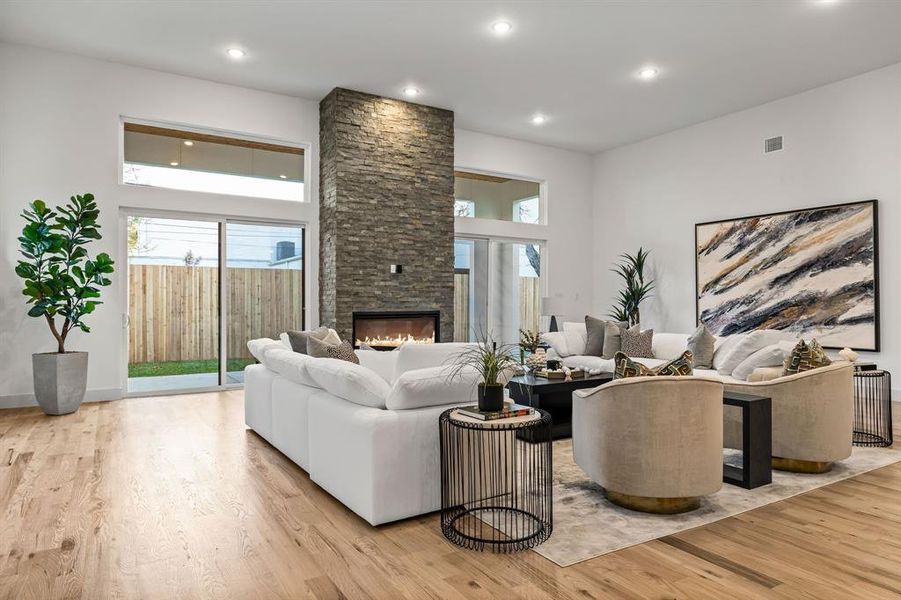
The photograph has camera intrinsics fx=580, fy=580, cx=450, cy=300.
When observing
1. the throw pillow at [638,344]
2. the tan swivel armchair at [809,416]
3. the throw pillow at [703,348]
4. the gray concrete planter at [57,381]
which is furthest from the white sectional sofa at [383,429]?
the throw pillow at [638,344]

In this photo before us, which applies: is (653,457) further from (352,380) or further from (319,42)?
(319,42)

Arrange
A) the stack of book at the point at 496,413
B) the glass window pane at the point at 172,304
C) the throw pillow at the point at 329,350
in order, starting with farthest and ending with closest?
the glass window pane at the point at 172,304, the throw pillow at the point at 329,350, the stack of book at the point at 496,413

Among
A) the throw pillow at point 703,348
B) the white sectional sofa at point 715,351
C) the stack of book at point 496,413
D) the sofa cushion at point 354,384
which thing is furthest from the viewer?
the throw pillow at point 703,348

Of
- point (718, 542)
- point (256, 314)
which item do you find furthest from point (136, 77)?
point (718, 542)

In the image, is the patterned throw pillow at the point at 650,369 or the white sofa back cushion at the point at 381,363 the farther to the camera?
the white sofa back cushion at the point at 381,363

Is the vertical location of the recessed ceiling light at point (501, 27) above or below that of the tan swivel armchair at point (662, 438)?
above

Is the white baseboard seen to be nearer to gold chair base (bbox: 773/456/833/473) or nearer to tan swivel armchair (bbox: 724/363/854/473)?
tan swivel armchair (bbox: 724/363/854/473)

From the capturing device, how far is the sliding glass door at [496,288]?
8750 mm

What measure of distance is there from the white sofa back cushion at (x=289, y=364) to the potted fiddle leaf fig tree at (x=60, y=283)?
2463 millimetres

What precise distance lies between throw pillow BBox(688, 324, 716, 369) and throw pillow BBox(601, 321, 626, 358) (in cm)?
87

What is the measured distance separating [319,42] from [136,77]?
226 centimetres

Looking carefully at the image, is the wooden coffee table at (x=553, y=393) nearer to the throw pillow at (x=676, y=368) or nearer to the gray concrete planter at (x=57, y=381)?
the throw pillow at (x=676, y=368)

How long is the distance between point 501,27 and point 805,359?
3.78m

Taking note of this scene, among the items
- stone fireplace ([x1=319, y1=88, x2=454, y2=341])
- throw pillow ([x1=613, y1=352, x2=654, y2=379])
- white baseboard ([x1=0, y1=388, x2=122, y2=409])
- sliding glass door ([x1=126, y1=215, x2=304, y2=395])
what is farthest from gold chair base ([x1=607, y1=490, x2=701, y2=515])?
white baseboard ([x1=0, y1=388, x2=122, y2=409])
